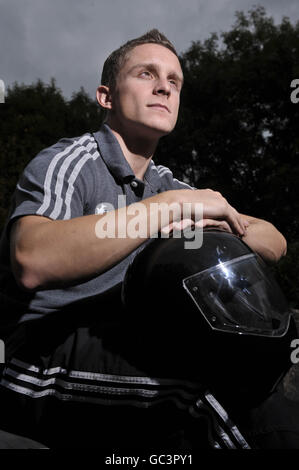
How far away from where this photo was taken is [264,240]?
6.84 ft

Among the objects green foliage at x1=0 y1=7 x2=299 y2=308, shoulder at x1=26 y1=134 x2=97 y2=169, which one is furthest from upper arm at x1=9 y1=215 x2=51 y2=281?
green foliage at x1=0 y1=7 x2=299 y2=308

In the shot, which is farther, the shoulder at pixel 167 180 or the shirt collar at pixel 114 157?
the shoulder at pixel 167 180

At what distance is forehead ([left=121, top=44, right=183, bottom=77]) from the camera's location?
7.47 feet

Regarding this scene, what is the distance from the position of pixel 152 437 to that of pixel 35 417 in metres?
0.40

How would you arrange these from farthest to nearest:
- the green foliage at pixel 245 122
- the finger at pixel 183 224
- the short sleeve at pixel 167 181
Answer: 1. the green foliage at pixel 245 122
2. the short sleeve at pixel 167 181
3. the finger at pixel 183 224

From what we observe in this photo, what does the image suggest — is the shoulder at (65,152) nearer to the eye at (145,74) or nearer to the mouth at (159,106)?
the mouth at (159,106)

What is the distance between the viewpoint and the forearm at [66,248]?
143 centimetres

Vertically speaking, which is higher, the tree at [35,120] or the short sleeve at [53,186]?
the tree at [35,120]

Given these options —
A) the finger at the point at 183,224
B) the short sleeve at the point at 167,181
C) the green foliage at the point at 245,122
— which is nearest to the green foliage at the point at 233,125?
the green foliage at the point at 245,122

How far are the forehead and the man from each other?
0.61 meters

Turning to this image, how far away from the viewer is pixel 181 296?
1484 mm

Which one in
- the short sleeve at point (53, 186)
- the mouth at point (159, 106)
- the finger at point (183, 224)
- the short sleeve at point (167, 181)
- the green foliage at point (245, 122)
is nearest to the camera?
the short sleeve at point (53, 186)

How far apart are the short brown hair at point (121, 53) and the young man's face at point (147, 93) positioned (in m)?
0.04

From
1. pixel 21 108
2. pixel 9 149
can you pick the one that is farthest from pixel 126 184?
pixel 21 108
